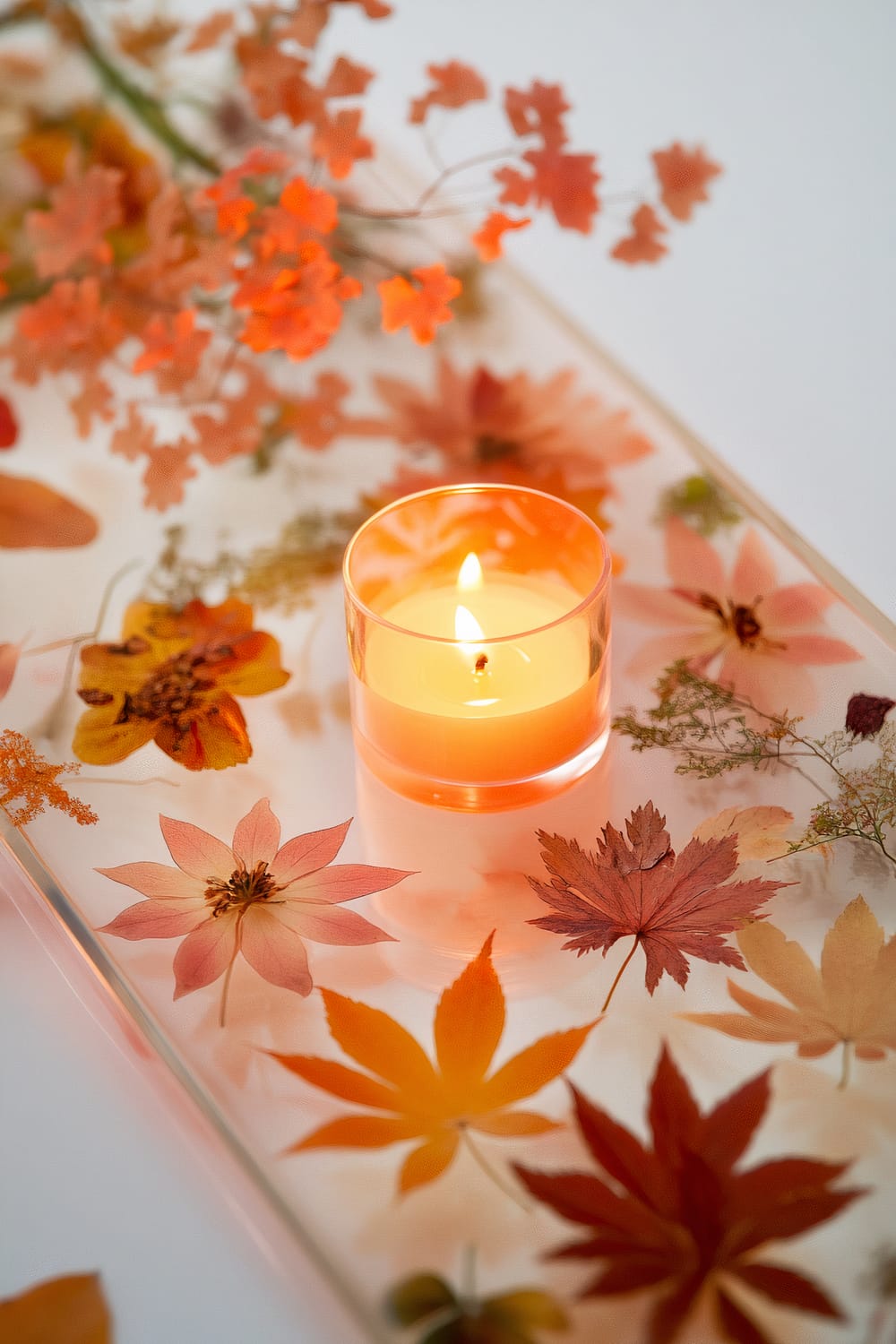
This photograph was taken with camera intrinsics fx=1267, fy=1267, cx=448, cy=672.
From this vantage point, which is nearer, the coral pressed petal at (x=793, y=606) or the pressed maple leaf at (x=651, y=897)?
the pressed maple leaf at (x=651, y=897)

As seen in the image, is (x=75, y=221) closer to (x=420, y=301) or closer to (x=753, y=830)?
(x=420, y=301)

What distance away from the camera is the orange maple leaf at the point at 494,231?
0.72 m

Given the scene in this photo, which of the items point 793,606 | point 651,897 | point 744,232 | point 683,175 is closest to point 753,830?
point 651,897

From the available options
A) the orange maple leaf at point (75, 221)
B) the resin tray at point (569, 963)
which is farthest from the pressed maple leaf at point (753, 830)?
the orange maple leaf at point (75, 221)

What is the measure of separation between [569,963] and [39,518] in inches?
17.9

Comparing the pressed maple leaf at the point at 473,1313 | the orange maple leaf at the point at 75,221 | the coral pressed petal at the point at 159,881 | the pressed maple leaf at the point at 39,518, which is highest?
the orange maple leaf at the point at 75,221

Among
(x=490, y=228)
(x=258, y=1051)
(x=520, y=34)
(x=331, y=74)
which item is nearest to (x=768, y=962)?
(x=258, y=1051)

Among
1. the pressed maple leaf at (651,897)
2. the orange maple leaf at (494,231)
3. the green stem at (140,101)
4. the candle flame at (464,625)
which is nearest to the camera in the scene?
the pressed maple leaf at (651,897)

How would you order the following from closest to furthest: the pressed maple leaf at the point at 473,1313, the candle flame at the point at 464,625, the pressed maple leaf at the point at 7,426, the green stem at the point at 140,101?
the pressed maple leaf at the point at 473,1313
the candle flame at the point at 464,625
the pressed maple leaf at the point at 7,426
the green stem at the point at 140,101

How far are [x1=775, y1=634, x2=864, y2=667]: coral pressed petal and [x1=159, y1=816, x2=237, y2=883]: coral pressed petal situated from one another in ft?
0.97

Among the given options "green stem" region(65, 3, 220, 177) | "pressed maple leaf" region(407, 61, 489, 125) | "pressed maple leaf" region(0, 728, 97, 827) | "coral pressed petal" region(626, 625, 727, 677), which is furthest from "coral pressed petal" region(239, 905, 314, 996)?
"green stem" region(65, 3, 220, 177)

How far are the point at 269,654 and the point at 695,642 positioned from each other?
9.0 inches

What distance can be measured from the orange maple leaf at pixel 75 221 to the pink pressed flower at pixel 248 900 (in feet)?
1.48

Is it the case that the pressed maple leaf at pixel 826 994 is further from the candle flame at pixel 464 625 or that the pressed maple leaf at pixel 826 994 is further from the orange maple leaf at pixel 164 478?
the orange maple leaf at pixel 164 478
